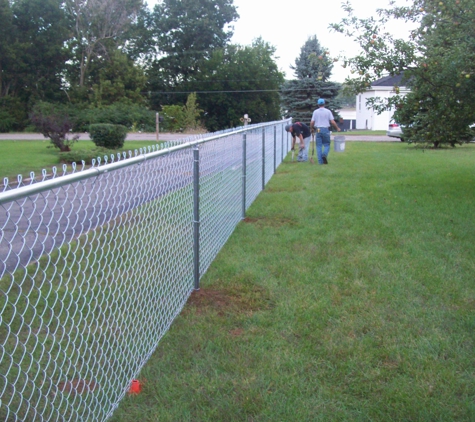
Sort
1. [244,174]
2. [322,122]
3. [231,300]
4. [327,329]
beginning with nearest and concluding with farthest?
[327,329] < [231,300] < [244,174] < [322,122]

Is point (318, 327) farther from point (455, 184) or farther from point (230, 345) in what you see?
point (455, 184)

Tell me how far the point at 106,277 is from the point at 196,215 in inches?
51.5

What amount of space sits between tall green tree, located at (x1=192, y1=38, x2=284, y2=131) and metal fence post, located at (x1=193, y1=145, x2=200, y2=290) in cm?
5140

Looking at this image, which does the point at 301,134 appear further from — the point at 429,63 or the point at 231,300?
the point at 231,300

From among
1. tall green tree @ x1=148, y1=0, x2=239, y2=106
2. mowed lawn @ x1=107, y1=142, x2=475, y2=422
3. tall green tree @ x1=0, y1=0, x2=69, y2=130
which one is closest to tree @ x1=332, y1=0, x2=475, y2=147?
mowed lawn @ x1=107, y1=142, x2=475, y2=422

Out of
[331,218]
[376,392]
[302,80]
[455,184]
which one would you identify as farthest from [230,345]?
[302,80]

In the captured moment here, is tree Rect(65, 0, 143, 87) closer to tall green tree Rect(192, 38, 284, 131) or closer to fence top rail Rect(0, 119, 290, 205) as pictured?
tall green tree Rect(192, 38, 284, 131)

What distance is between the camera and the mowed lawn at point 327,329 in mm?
3139

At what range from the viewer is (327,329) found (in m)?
4.10

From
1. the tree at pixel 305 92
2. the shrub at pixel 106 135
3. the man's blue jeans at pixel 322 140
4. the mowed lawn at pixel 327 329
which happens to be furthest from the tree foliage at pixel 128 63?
the mowed lawn at pixel 327 329

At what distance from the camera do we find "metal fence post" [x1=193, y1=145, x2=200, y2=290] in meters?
4.67

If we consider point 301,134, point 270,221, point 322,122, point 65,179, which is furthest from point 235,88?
point 65,179

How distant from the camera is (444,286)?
4.93m

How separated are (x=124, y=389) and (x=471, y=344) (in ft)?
7.52
